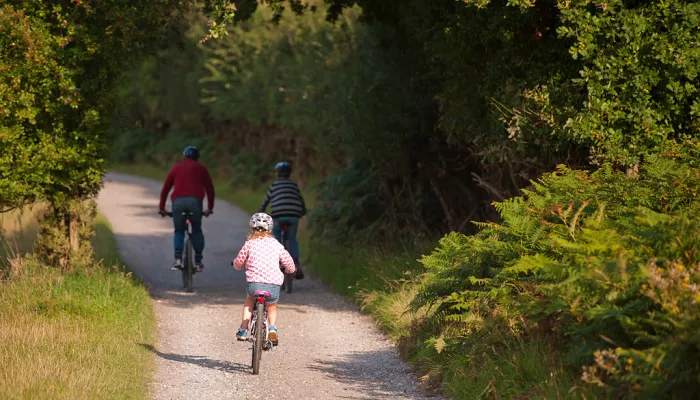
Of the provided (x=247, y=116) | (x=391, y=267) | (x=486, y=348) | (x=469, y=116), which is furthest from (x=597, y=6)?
(x=247, y=116)

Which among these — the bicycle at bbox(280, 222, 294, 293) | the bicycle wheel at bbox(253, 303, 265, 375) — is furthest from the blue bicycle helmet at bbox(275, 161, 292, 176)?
the bicycle wheel at bbox(253, 303, 265, 375)

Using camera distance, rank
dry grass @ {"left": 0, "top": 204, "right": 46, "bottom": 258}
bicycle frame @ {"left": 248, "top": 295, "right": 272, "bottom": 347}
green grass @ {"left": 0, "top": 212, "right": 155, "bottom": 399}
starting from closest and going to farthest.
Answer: green grass @ {"left": 0, "top": 212, "right": 155, "bottom": 399} → bicycle frame @ {"left": 248, "top": 295, "right": 272, "bottom": 347} → dry grass @ {"left": 0, "top": 204, "right": 46, "bottom": 258}

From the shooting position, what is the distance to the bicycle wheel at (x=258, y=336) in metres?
9.19

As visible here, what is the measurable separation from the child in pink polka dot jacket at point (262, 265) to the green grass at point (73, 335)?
1238mm

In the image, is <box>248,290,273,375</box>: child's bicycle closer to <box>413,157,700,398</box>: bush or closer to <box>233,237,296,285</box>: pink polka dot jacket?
<box>233,237,296,285</box>: pink polka dot jacket

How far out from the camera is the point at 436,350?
9.00m

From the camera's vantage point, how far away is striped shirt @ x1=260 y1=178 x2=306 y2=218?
14.5 m

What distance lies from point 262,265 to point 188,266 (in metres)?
5.51

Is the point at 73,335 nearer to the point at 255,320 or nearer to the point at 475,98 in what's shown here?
the point at 255,320

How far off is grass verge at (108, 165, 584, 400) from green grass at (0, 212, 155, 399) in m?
2.73

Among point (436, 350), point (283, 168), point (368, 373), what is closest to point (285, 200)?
point (283, 168)

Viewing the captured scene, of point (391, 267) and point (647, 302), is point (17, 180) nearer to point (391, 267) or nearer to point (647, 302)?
point (391, 267)

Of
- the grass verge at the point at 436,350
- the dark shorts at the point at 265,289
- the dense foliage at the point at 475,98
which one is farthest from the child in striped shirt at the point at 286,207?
the dark shorts at the point at 265,289

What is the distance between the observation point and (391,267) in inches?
528
